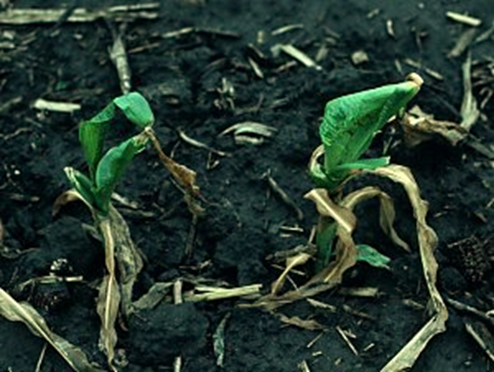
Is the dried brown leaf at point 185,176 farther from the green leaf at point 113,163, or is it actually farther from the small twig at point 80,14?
the small twig at point 80,14

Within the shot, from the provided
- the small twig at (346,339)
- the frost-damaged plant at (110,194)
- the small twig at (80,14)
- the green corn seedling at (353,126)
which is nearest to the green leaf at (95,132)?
the frost-damaged plant at (110,194)

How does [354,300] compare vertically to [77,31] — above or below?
below

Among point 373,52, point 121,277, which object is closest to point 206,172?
point 121,277

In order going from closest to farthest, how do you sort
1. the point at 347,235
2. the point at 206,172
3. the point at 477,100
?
1. the point at 347,235
2. the point at 206,172
3. the point at 477,100

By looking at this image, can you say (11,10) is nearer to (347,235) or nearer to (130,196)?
(130,196)

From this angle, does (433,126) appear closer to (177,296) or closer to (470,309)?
(470,309)

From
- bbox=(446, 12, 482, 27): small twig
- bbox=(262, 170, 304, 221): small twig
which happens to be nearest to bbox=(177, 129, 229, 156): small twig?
bbox=(262, 170, 304, 221): small twig

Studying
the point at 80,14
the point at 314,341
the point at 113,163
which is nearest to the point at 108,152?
the point at 113,163
